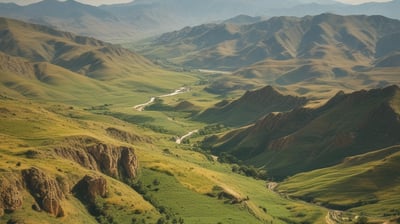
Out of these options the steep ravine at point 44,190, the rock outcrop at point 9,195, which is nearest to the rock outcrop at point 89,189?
the steep ravine at point 44,190

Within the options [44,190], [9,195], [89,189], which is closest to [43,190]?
[44,190]

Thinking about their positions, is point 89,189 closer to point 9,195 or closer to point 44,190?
point 44,190

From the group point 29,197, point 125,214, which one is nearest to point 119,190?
point 125,214

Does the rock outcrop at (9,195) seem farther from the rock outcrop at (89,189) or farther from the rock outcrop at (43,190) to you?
the rock outcrop at (89,189)

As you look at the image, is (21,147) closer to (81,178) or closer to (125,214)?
(81,178)

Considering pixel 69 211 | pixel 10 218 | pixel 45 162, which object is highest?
pixel 45 162

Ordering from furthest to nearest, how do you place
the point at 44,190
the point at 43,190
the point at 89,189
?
the point at 89,189 < the point at 44,190 < the point at 43,190

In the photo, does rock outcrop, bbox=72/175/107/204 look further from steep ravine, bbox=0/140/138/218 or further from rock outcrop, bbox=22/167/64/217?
rock outcrop, bbox=22/167/64/217
